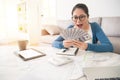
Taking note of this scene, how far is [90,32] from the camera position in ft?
4.25

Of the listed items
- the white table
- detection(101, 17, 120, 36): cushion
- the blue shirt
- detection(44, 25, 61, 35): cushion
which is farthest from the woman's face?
detection(44, 25, 61, 35): cushion

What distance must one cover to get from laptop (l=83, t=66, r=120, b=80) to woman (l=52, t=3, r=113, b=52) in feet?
1.13

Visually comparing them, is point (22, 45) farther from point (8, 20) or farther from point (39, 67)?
point (8, 20)

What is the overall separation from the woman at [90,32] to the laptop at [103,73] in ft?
1.13

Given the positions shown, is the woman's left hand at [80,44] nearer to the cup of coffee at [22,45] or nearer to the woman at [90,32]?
the woman at [90,32]

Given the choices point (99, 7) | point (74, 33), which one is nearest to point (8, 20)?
point (99, 7)

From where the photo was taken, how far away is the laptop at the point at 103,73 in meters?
0.59

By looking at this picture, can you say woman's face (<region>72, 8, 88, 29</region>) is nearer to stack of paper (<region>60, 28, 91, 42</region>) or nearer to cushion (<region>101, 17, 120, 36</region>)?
stack of paper (<region>60, 28, 91, 42</region>)

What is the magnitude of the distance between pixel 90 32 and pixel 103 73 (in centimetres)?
72

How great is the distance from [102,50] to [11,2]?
14.4 feet

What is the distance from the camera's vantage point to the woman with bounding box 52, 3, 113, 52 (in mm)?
1013

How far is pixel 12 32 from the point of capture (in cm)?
480

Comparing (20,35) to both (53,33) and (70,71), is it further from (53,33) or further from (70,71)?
(70,71)

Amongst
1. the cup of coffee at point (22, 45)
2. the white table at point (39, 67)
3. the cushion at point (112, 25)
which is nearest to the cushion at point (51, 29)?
the cushion at point (112, 25)
